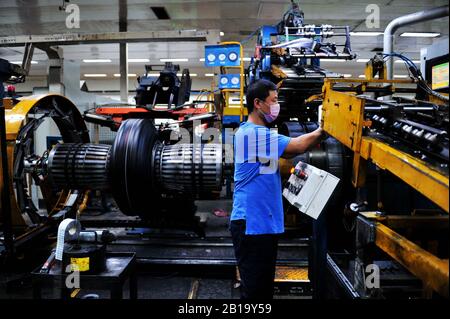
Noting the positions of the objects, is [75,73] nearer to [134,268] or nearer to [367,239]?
[134,268]

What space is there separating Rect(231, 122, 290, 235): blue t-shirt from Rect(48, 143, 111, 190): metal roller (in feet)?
6.34

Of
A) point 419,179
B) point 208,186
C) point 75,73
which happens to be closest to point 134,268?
point 208,186

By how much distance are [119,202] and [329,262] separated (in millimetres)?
1996

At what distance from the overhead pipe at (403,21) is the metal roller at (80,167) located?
2839 millimetres

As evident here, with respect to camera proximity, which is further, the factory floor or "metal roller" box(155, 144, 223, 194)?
"metal roller" box(155, 144, 223, 194)

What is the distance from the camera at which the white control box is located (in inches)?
70.8

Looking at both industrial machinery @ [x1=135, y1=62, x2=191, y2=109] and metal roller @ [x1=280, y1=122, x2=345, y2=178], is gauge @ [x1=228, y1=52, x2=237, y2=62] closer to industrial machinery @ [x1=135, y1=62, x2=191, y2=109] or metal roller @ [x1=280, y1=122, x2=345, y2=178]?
industrial machinery @ [x1=135, y1=62, x2=191, y2=109]

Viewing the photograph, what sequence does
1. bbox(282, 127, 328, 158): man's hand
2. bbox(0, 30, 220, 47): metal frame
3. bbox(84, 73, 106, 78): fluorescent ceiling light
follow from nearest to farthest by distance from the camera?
bbox(282, 127, 328, 158): man's hand
bbox(0, 30, 220, 47): metal frame
bbox(84, 73, 106, 78): fluorescent ceiling light

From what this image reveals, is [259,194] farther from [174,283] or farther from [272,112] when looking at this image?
[174,283]

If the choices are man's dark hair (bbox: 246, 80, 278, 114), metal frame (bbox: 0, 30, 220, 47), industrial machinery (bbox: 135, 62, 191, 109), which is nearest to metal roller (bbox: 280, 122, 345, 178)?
man's dark hair (bbox: 246, 80, 278, 114)

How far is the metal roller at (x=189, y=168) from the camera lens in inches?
131

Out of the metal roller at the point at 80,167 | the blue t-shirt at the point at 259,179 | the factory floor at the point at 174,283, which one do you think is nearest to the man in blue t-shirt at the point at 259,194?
the blue t-shirt at the point at 259,179

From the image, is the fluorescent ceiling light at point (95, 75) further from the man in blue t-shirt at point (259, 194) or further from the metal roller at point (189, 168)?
the man in blue t-shirt at point (259, 194)

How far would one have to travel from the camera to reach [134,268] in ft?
8.10
